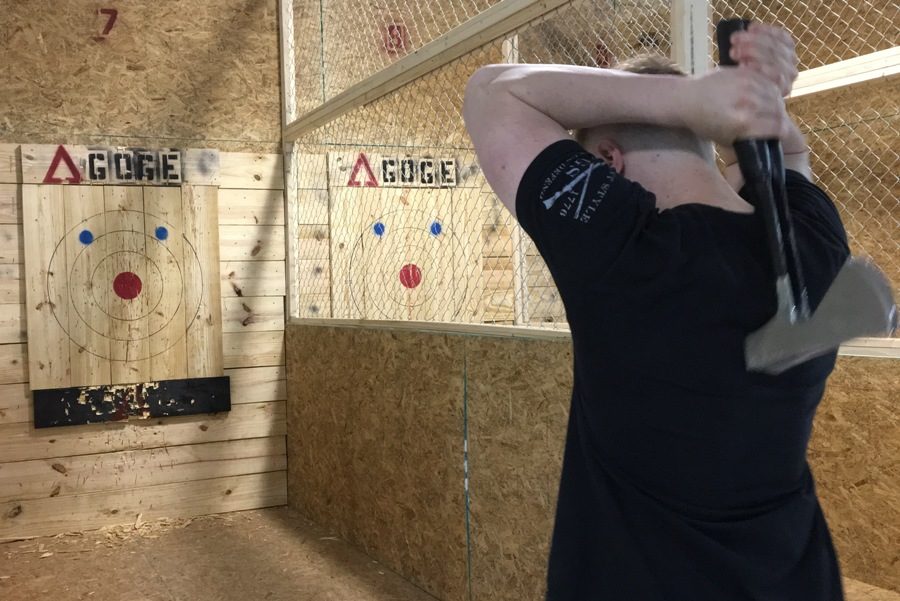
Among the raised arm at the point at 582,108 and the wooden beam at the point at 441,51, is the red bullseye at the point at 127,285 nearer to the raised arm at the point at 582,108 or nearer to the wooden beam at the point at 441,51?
the wooden beam at the point at 441,51

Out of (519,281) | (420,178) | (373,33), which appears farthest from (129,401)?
(373,33)

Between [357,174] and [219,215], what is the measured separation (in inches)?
24.2

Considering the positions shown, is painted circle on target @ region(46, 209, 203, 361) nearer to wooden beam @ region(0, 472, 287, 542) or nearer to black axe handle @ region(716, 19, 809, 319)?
wooden beam @ region(0, 472, 287, 542)

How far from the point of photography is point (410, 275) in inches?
141

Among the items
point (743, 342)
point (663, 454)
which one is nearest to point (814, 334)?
point (743, 342)

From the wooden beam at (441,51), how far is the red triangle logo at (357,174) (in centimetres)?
24

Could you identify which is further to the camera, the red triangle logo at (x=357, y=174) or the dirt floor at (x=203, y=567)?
the red triangle logo at (x=357, y=174)

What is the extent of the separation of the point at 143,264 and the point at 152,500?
0.96m

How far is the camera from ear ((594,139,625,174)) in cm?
80

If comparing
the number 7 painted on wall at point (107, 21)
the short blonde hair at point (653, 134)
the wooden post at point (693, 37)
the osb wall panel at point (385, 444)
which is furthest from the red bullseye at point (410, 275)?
the short blonde hair at point (653, 134)

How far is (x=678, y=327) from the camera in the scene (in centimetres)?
70

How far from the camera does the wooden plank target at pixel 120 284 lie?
351 centimetres

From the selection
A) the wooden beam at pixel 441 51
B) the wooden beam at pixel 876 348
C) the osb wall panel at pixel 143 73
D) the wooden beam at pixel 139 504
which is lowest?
the wooden beam at pixel 139 504

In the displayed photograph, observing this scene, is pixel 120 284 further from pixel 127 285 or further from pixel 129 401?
pixel 129 401
